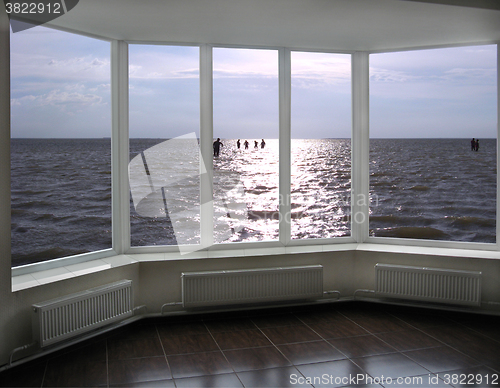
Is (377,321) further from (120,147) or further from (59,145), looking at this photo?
(59,145)

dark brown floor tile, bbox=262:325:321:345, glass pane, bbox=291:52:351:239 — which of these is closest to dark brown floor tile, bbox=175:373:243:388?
dark brown floor tile, bbox=262:325:321:345

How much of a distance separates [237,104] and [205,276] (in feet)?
5.56

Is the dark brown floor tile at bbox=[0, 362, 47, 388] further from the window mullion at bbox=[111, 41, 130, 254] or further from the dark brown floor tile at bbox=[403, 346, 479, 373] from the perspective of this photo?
the dark brown floor tile at bbox=[403, 346, 479, 373]

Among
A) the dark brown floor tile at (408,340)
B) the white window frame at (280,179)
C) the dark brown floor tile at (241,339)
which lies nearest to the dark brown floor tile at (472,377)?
the dark brown floor tile at (408,340)

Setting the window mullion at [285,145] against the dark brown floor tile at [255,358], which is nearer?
the dark brown floor tile at [255,358]

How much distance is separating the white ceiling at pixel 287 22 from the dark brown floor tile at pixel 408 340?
2.59m

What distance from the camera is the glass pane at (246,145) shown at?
4.48 meters

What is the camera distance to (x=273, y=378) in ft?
10.2

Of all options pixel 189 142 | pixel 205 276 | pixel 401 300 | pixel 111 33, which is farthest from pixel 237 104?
pixel 401 300

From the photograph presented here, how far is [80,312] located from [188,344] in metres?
0.89

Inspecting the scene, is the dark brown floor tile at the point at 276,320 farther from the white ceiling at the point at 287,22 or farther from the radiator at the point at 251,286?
the white ceiling at the point at 287,22

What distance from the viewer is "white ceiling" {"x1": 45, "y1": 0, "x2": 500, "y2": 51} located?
3.27 m

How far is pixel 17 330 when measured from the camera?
3277 millimetres

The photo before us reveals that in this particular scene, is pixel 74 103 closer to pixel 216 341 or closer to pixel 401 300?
pixel 216 341
